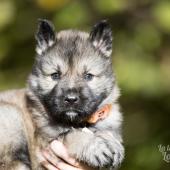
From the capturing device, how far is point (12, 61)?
10180 millimetres

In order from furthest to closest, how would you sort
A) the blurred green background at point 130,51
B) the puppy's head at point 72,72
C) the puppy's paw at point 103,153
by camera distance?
the blurred green background at point 130,51 < the puppy's head at point 72,72 < the puppy's paw at point 103,153

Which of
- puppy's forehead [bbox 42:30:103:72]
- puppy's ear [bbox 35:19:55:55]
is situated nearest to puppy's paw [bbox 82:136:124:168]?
puppy's forehead [bbox 42:30:103:72]

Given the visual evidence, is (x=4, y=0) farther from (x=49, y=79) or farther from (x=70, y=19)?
(x=49, y=79)

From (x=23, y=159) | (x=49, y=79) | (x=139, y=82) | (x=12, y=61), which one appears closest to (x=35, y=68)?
(x=49, y=79)

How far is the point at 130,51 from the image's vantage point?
962 cm

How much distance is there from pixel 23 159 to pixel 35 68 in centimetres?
86

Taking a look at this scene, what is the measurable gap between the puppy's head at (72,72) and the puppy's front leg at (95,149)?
18cm

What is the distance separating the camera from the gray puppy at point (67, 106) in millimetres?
5836

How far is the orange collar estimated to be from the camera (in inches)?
239

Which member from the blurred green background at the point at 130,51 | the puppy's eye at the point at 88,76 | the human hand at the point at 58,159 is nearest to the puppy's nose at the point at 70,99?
the puppy's eye at the point at 88,76

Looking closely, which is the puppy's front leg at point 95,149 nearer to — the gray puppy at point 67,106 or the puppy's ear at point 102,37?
the gray puppy at point 67,106

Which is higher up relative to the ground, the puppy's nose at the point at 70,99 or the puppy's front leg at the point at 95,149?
the puppy's nose at the point at 70,99

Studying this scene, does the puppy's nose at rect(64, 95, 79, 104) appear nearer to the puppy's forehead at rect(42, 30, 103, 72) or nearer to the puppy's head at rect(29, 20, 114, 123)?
the puppy's head at rect(29, 20, 114, 123)

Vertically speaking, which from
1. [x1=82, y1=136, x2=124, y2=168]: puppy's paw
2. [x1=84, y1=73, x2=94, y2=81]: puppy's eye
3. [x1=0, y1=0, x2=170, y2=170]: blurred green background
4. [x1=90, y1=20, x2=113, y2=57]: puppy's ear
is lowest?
[x1=82, y1=136, x2=124, y2=168]: puppy's paw
